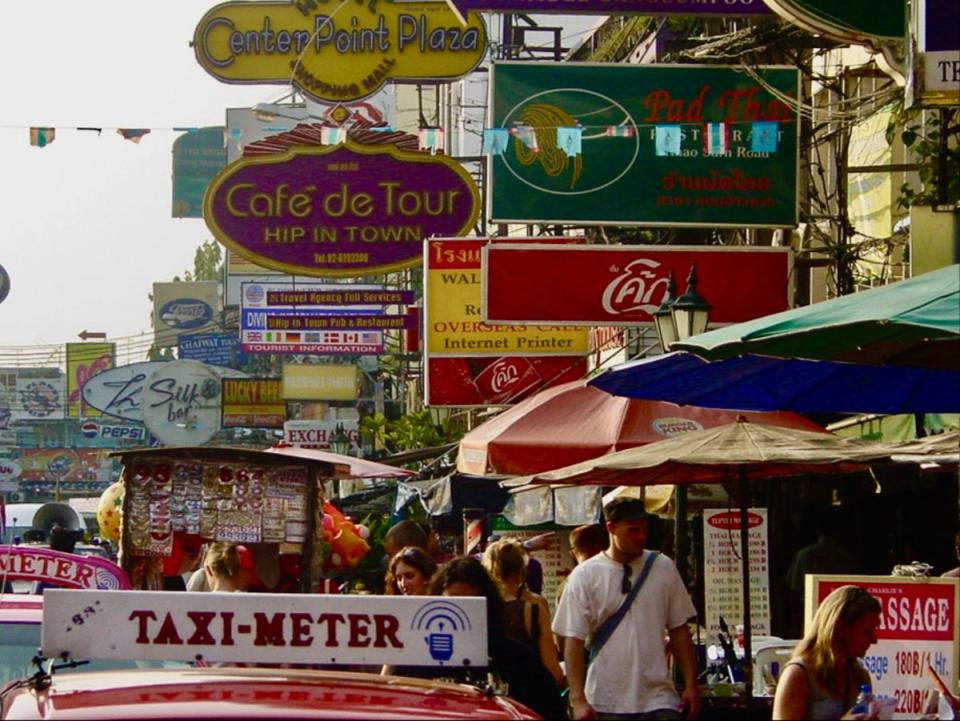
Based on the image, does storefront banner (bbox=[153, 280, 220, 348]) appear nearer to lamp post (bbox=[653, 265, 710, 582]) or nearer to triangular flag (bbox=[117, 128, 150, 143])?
triangular flag (bbox=[117, 128, 150, 143])

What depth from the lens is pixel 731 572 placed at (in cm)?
1268

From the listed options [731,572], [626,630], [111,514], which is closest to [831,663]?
[626,630]

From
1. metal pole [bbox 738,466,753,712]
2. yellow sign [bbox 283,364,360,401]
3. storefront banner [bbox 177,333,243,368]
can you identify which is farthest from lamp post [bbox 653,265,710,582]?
storefront banner [bbox 177,333,243,368]

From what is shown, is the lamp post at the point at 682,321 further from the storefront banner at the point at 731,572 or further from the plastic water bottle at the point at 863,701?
the plastic water bottle at the point at 863,701

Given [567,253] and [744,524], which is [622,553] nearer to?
[744,524]

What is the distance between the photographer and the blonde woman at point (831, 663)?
6.73m

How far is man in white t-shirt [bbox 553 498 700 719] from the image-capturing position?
331 inches

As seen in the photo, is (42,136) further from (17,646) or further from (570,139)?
(17,646)

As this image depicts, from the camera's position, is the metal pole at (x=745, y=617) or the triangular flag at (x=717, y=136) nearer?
the metal pole at (x=745, y=617)

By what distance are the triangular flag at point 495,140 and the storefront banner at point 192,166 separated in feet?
281

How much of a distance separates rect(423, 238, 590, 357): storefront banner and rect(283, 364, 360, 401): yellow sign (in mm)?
32001

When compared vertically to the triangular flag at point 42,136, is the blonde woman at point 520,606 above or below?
below

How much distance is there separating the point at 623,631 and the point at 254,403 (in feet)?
187

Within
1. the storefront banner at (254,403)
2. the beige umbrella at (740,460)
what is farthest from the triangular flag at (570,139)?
the storefront banner at (254,403)
